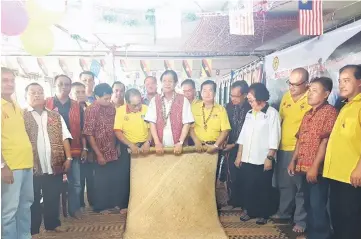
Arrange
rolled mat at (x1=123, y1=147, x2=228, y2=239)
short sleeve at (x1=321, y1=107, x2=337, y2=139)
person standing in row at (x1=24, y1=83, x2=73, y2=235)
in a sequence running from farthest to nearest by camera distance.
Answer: rolled mat at (x1=123, y1=147, x2=228, y2=239) < person standing in row at (x1=24, y1=83, x2=73, y2=235) < short sleeve at (x1=321, y1=107, x2=337, y2=139)

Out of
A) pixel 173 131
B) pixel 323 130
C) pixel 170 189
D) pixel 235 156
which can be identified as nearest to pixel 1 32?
pixel 173 131

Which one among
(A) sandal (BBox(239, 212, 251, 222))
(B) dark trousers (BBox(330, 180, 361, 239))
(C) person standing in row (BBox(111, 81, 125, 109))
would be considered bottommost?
(A) sandal (BBox(239, 212, 251, 222))

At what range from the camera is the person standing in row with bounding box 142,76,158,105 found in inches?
127

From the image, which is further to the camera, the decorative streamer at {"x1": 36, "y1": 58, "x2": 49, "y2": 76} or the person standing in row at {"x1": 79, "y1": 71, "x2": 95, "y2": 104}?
the person standing in row at {"x1": 79, "y1": 71, "x2": 95, "y2": 104}

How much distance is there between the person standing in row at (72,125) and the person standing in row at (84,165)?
0.03 meters

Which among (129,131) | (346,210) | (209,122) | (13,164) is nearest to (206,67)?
(209,122)

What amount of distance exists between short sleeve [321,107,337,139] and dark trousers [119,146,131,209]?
170cm

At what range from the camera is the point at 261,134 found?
3.35 m

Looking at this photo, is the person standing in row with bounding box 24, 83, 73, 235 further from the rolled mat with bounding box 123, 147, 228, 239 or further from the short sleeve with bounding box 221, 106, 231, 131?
the short sleeve with bounding box 221, 106, 231, 131

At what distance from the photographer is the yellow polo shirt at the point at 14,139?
8.26 ft

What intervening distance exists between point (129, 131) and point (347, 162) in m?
1.87

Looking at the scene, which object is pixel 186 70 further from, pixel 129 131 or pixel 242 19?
pixel 129 131

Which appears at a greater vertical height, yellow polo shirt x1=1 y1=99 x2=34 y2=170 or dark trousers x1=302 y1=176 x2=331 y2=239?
yellow polo shirt x1=1 y1=99 x2=34 y2=170

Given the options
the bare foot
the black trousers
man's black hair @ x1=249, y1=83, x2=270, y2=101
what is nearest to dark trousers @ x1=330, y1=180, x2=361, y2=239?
man's black hair @ x1=249, y1=83, x2=270, y2=101
